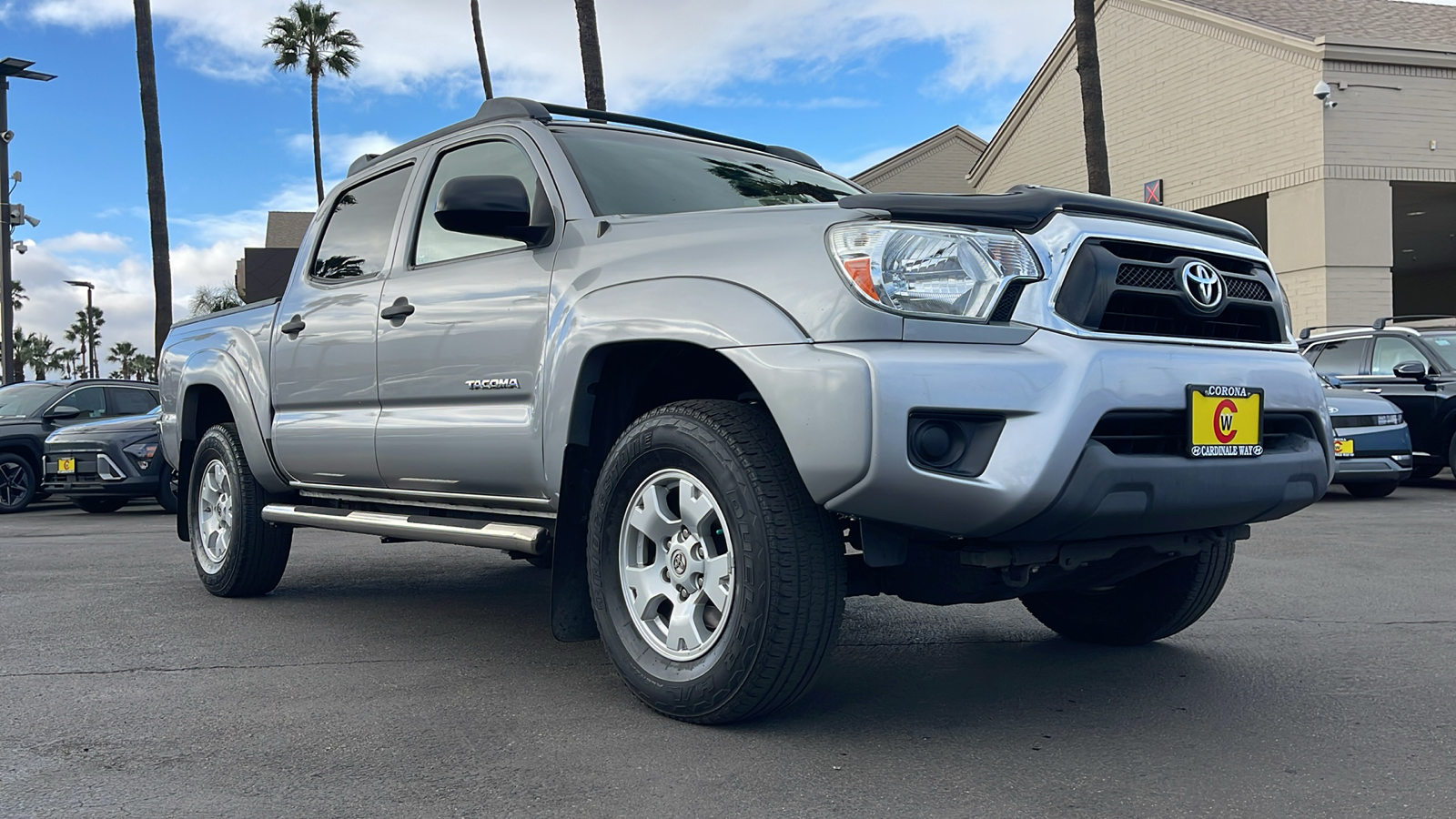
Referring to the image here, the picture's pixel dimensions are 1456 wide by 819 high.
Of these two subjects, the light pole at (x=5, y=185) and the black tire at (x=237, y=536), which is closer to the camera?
the black tire at (x=237, y=536)

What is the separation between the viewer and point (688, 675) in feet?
11.3

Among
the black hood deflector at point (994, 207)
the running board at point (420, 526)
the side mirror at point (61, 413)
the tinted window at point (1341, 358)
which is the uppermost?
the black hood deflector at point (994, 207)

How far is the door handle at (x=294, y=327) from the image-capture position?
541cm

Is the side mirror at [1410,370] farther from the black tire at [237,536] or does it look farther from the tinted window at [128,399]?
the tinted window at [128,399]

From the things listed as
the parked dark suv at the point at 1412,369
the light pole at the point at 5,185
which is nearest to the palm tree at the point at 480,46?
the light pole at the point at 5,185

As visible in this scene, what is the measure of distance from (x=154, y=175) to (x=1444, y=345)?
64.4ft

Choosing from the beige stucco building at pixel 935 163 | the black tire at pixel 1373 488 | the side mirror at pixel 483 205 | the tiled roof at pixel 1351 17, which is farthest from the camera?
the beige stucco building at pixel 935 163

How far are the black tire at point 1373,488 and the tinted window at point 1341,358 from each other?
1.65 metres

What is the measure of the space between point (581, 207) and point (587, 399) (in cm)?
69

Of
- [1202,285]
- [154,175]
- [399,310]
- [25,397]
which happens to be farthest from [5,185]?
[1202,285]

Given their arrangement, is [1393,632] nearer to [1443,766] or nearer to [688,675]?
[1443,766]

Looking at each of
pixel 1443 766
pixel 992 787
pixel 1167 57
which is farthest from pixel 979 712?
pixel 1167 57

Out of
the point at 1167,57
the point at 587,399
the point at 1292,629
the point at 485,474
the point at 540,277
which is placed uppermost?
the point at 1167,57

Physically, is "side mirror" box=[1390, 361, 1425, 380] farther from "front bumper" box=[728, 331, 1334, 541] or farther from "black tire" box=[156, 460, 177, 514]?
"black tire" box=[156, 460, 177, 514]
